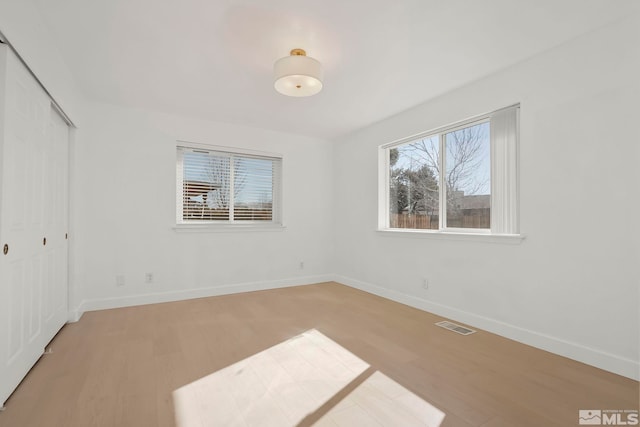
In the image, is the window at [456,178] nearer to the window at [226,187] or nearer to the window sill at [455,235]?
the window sill at [455,235]

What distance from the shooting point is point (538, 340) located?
267 cm

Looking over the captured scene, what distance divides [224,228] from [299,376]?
2.85 meters

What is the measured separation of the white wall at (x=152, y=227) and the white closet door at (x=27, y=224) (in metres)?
0.67

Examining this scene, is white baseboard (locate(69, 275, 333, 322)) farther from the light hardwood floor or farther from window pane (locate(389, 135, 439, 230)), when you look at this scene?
window pane (locate(389, 135, 439, 230))

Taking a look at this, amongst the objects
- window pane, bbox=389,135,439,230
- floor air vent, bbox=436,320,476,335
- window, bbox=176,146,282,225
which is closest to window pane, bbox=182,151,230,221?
window, bbox=176,146,282,225

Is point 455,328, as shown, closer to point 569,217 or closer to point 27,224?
point 569,217

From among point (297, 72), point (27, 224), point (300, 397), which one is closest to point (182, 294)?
point (27, 224)

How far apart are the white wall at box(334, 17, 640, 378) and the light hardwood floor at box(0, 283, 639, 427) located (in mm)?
271

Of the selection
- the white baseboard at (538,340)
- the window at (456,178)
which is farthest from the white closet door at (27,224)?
the window at (456,178)

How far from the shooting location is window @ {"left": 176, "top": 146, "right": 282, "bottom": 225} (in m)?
4.42

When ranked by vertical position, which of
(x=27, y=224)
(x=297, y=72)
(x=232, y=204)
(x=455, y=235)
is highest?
(x=297, y=72)

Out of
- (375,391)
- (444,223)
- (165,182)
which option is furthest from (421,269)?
(165,182)

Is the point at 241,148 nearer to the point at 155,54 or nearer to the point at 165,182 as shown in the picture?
the point at 165,182

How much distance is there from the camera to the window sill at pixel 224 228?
4.25 meters
